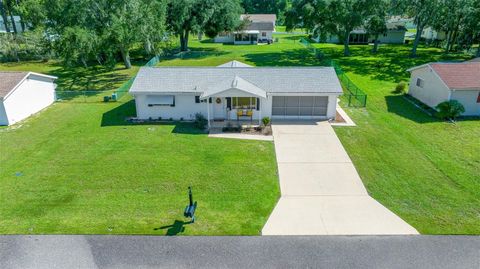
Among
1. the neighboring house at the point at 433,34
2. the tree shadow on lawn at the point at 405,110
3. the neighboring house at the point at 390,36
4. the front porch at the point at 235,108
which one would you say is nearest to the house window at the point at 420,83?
the tree shadow on lawn at the point at 405,110

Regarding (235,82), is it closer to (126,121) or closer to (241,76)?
(241,76)

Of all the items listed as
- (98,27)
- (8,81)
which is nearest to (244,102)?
(8,81)

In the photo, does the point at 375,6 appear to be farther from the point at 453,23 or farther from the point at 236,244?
the point at 236,244

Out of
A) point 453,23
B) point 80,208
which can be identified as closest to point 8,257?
point 80,208

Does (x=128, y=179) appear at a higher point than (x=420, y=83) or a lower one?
lower

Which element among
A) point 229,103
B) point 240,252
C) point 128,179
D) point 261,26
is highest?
point 261,26

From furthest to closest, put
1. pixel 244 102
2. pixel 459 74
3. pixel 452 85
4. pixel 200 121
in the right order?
pixel 459 74, pixel 452 85, pixel 244 102, pixel 200 121
